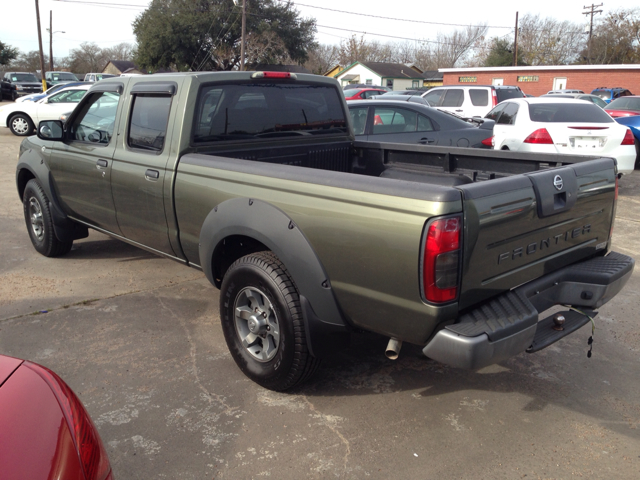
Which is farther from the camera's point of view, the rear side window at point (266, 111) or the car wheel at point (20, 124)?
the car wheel at point (20, 124)

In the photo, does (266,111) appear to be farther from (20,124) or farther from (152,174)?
(20,124)

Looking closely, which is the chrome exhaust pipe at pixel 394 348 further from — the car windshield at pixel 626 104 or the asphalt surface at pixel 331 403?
the car windshield at pixel 626 104

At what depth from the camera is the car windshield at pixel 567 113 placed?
373 inches

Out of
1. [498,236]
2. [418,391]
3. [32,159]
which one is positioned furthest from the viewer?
[32,159]

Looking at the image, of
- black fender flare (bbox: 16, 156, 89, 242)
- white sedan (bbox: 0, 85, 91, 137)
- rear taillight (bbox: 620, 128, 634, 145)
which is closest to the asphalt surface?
black fender flare (bbox: 16, 156, 89, 242)

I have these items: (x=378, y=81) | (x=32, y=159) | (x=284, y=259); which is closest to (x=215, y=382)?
(x=284, y=259)

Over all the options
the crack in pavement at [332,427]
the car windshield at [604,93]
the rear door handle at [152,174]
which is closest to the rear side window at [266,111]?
the rear door handle at [152,174]

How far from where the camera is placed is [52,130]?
5.06 metres

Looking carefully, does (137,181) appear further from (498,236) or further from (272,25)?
(272,25)

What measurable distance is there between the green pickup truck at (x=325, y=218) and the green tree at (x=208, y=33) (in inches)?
1809

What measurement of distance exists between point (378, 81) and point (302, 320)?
68480 millimetres

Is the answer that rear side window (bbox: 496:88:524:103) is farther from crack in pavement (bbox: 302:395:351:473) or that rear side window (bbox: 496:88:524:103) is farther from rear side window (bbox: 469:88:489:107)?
crack in pavement (bbox: 302:395:351:473)

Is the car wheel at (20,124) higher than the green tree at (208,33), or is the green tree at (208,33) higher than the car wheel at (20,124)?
the green tree at (208,33)

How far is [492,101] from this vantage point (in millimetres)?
15586
